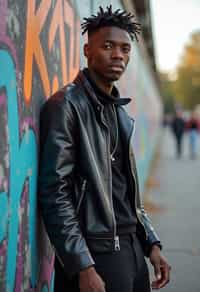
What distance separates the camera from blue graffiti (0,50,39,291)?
1837 millimetres

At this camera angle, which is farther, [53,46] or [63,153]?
[53,46]

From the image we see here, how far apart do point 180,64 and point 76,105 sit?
67099 mm

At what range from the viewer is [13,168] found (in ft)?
6.32

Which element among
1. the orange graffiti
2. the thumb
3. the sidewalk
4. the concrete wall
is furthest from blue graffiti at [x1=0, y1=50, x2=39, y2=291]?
the sidewalk

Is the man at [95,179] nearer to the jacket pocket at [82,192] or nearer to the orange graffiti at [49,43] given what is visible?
the jacket pocket at [82,192]

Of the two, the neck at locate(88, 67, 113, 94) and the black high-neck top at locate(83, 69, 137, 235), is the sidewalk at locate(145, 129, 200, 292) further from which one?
the neck at locate(88, 67, 113, 94)

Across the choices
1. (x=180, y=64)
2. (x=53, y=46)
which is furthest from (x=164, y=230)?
(x=180, y=64)

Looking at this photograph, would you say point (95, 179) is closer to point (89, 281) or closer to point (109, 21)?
point (89, 281)

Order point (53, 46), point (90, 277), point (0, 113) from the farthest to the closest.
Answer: point (53, 46) → point (90, 277) → point (0, 113)

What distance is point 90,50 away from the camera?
2246mm

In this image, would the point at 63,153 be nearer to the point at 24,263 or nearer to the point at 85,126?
the point at 85,126

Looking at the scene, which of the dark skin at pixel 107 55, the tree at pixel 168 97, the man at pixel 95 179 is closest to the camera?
the man at pixel 95 179

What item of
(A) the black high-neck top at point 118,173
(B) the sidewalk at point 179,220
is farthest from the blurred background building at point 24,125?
(B) the sidewalk at point 179,220

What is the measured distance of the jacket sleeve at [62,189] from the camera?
1.88m
